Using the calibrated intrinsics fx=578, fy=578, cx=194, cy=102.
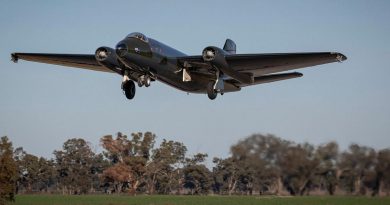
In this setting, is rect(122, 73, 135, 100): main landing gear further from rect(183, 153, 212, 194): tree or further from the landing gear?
rect(183, 153, 212, 194): tree

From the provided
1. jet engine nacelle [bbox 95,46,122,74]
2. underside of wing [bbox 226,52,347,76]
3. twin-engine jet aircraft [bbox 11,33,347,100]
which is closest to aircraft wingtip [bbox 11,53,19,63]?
twin-engine jet aircraft [bbox 11,33,347,100]

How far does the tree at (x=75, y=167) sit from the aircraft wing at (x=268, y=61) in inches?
3112

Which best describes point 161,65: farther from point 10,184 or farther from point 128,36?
point 10,184

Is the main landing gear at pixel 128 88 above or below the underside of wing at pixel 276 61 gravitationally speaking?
below

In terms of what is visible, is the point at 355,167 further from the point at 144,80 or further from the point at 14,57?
the point at 14,57

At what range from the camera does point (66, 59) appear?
3844cm

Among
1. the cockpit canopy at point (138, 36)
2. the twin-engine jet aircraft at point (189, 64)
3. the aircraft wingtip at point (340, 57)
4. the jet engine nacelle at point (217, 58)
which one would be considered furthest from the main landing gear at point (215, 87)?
the aircraft wingtip at point (340, 57)

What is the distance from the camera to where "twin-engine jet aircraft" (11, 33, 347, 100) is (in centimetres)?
3134

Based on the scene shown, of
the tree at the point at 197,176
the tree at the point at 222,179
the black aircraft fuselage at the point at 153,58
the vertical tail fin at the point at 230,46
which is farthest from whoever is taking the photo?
the tree at the point at 197,176

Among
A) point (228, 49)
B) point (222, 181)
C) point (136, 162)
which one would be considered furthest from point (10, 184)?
point (136, 162)

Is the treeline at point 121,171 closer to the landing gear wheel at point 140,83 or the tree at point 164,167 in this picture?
the tree at point 164,167

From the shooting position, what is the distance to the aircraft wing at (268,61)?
105 ft

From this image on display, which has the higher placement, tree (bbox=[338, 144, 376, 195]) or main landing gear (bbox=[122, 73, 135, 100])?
main landing gear (bbox=[122, 73, 135, 100])

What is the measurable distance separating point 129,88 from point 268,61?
27.6 feet
